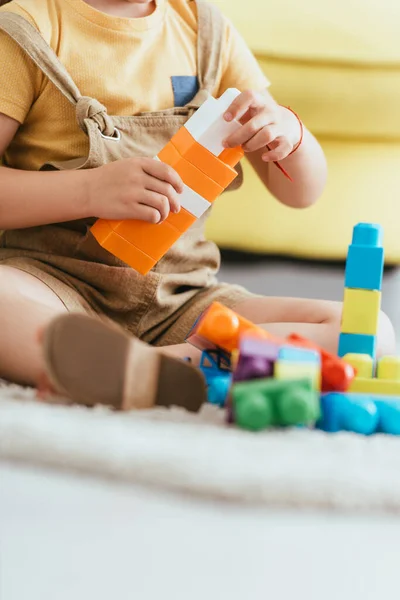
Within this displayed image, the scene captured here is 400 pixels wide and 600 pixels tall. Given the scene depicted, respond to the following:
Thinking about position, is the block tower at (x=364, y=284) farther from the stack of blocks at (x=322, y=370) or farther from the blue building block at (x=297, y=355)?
the blue building block at (x=297, y=355)

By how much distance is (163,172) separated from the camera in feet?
2.62

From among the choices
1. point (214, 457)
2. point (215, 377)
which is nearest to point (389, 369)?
point (215, 377)

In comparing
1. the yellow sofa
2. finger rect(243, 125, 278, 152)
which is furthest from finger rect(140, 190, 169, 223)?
the yellow sofa


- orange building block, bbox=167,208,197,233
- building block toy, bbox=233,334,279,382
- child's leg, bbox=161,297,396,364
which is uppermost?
orange building block, bbox=167,208,197,233

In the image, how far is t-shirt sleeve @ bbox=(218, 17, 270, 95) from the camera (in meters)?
1.02

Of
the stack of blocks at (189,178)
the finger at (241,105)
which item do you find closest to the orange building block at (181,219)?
the stack of blocks at (189,178)

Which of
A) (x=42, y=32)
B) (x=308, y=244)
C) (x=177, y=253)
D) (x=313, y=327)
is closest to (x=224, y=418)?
(x=313, y=327)

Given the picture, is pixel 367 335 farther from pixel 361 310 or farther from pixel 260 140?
pixel 260 140

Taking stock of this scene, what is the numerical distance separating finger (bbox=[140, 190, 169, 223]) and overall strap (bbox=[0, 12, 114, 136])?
13 centimetres

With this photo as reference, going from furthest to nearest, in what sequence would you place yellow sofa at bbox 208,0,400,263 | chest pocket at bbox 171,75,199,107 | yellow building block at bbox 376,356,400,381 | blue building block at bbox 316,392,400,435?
yellow sofa at bbox 208,0,400,263
chest pocket at bbox 171,75,199,107
yellow building block at bbox 376,356,400,381
blue building block at bbox 316,392,400,435

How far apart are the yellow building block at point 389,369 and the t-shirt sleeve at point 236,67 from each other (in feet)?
1.49

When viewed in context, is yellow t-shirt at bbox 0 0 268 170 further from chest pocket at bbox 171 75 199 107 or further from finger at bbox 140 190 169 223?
finger at bbox 140 190 169 223

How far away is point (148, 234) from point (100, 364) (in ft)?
0.96

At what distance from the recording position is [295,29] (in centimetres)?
121
